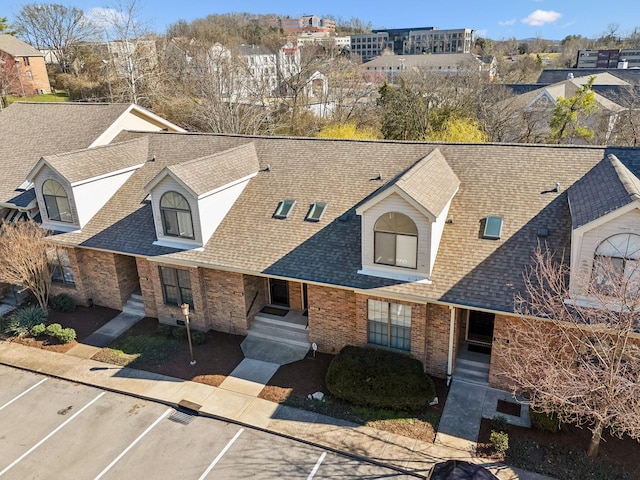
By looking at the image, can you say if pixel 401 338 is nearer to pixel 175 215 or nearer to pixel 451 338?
pixel 451 338

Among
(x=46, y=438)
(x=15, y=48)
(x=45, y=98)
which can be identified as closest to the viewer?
(x=46, y=438)

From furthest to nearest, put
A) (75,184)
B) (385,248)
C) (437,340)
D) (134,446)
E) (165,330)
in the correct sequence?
(75,184), (165,330), (437,340), (385,248), (134,446)

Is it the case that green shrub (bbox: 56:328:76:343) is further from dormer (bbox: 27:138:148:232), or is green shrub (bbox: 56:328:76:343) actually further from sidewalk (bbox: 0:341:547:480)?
dormer (bbox: 27:138:148:232)

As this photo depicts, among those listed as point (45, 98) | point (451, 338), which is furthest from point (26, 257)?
point (45, 98)

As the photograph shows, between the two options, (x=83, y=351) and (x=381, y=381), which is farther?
(x=83, y=351)

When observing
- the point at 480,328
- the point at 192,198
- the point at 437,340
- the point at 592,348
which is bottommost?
the point at 480,328

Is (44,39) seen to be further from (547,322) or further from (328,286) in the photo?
(547,322)

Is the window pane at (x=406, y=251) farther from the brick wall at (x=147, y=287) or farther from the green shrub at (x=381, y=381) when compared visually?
the brick wall at (x=147, y=287)
